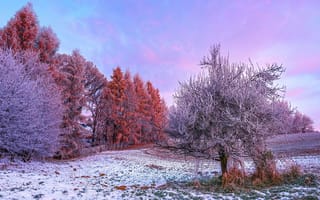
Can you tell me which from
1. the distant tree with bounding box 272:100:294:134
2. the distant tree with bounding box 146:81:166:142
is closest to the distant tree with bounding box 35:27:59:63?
the distant tree with bounding box 272:100:294:134

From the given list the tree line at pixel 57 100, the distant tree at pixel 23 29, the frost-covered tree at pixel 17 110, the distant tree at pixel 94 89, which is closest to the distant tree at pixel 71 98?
the tree line at pixel 57 100

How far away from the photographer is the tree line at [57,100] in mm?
11703

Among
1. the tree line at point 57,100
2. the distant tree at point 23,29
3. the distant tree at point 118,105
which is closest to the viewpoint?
the tree line at point 57,100

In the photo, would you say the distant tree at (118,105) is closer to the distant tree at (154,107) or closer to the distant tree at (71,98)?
the distant tree at (154,107)

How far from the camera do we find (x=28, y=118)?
1209 centimetres

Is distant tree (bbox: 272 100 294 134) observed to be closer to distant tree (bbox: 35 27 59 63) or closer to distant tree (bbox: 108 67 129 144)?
distant tree (bbox: 35 27 59 63)

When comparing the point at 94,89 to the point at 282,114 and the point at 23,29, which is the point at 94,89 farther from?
the point at 282,114

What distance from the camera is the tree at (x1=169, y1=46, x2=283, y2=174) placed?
31.4 ft

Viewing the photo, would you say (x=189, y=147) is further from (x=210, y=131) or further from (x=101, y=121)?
(x=101, y=121)

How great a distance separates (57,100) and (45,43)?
5.14m

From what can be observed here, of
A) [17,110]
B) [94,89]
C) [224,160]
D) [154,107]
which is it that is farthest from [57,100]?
[154,107]

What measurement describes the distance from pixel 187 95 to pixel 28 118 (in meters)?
7.12

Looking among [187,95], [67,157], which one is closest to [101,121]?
[67,157]

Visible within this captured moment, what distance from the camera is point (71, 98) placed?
23.1m
